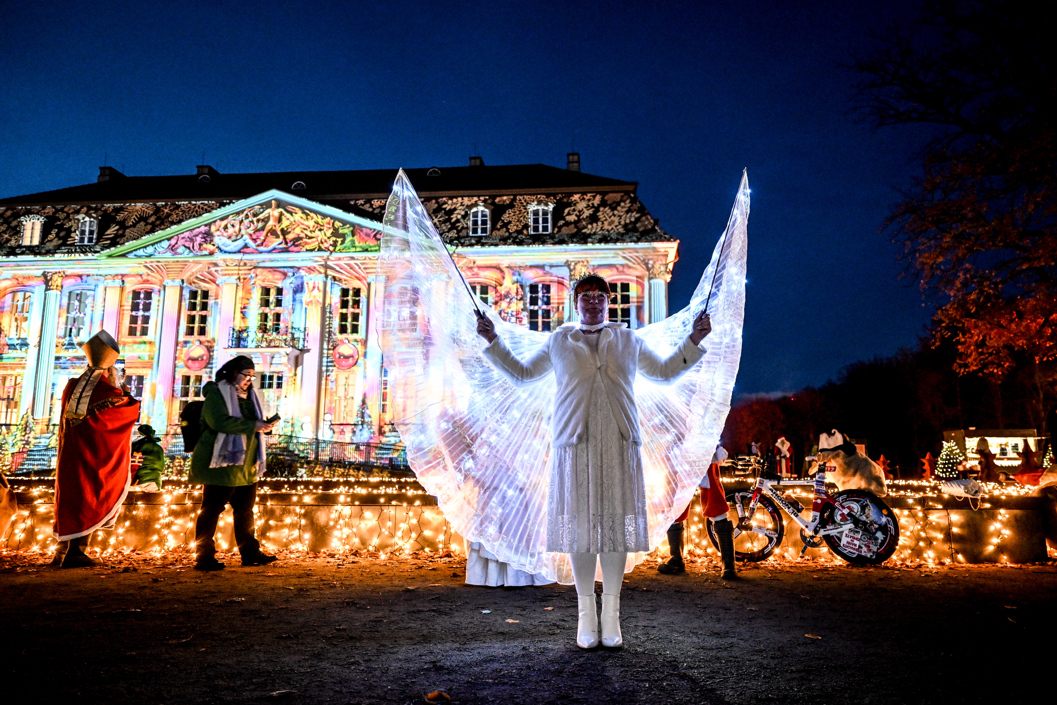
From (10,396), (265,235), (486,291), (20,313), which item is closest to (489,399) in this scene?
(486,291)

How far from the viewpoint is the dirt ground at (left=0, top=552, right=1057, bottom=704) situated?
3158mm

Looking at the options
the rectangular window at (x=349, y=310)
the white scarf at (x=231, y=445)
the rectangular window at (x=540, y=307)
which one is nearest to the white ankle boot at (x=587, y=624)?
the white scarf at (x=231, y=445)

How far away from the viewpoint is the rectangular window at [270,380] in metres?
28.7

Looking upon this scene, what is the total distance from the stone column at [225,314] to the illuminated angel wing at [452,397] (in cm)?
2591

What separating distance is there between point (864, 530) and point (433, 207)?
25204 millimetres

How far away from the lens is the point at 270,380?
28.8m

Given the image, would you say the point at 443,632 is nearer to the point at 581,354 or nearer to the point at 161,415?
the point at 581,354

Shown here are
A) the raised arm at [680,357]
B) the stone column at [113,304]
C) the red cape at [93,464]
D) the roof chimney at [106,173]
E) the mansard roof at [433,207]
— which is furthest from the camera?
the roof chimney at [106,173]

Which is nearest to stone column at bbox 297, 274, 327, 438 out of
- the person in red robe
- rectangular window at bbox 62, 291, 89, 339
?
rectangular window at bbox 62, 291, 89, 339

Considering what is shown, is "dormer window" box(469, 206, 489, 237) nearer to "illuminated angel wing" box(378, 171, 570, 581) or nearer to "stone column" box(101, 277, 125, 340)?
"stone column" box(101, 277, 125, 340)

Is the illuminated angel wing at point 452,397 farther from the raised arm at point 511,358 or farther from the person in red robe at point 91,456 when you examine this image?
the person in red robe at point 91,456

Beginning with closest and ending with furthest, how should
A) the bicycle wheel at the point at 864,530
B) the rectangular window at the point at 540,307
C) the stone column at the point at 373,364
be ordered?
the bicycle wheel at the point at 864,530
the stone column at the point at 373,364
the rectangular window at the point at 540,307

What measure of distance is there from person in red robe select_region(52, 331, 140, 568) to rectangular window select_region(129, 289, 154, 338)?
25980mm

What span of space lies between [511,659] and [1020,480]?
16078 millimetres
